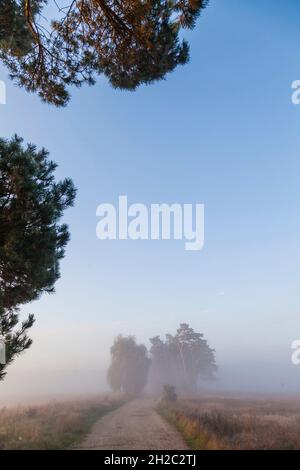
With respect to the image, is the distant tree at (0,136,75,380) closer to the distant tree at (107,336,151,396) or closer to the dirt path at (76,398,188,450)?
the dirt path at (76,398,188,450)

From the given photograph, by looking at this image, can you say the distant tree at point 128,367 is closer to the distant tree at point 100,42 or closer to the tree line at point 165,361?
the tree line at point 165,361

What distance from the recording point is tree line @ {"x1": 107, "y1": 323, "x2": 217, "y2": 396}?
64.1m

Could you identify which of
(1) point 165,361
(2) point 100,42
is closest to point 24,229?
(2) point 100,42

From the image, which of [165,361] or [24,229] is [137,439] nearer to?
[24,229]

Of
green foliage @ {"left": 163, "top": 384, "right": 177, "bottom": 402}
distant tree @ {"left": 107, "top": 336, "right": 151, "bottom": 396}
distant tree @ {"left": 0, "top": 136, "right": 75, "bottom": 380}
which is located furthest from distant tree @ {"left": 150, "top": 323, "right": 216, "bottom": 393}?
distant tree @ {"left": 0, "top": 136, "right": 75, "bottom": 380}

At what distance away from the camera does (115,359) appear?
6619 centimetres

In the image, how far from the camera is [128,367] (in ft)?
211

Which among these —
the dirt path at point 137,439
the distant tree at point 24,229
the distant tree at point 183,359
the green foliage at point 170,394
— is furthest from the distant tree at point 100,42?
the distant tree at point 183,359

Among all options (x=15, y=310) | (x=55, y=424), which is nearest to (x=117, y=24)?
(x=15, y=310)

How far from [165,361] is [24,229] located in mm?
71552

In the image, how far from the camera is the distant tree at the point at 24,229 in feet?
29.3
